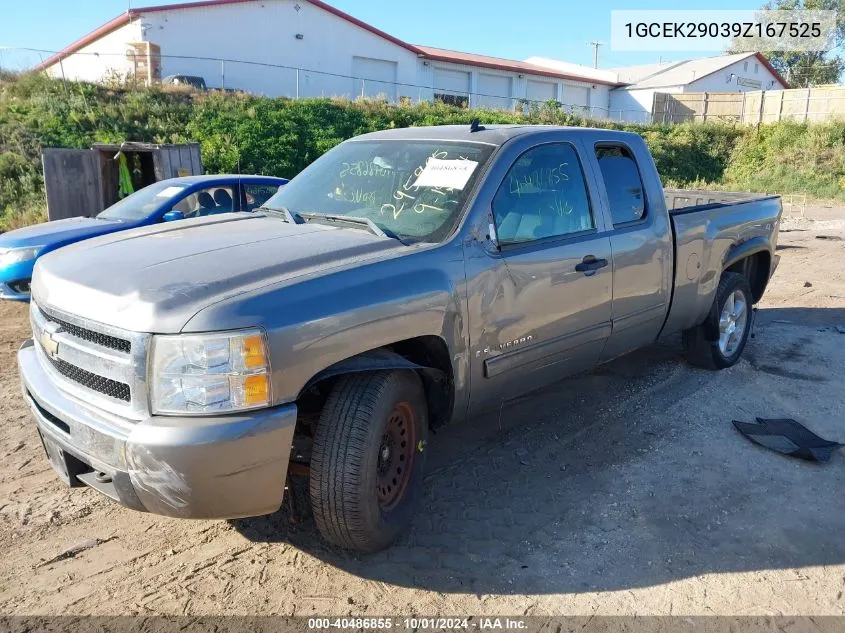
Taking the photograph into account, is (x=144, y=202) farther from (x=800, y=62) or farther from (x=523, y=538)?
(x=800, y=62)

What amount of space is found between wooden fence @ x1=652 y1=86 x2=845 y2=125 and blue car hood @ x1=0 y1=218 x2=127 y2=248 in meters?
35.4

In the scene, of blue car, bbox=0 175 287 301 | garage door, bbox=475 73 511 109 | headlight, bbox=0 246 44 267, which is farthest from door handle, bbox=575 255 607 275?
garage door, bbox=475 73 511 109

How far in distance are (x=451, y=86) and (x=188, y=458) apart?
119ft

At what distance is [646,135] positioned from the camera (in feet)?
108

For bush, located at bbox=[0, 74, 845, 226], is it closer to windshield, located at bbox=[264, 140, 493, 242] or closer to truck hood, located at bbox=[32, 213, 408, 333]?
windshield, located at bbox=[264, 140, 493, 242]

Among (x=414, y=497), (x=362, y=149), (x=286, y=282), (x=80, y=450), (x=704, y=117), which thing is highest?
(x=704, y=117)

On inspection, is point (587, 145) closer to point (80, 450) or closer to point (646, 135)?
point (80, 450)

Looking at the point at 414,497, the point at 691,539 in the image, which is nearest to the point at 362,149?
the point at 414,497

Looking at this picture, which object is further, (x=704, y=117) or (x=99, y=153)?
(x=704, y=117)

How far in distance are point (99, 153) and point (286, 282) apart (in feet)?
35.3

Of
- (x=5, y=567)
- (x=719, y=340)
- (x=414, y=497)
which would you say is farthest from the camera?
(x=719, y=340)

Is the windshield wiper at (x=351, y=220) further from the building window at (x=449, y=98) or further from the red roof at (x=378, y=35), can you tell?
the building window at (x=449, y=98)

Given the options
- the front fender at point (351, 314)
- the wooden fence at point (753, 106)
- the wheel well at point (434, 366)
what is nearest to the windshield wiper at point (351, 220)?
the front fender at point (351, 314)

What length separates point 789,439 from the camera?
462cm
